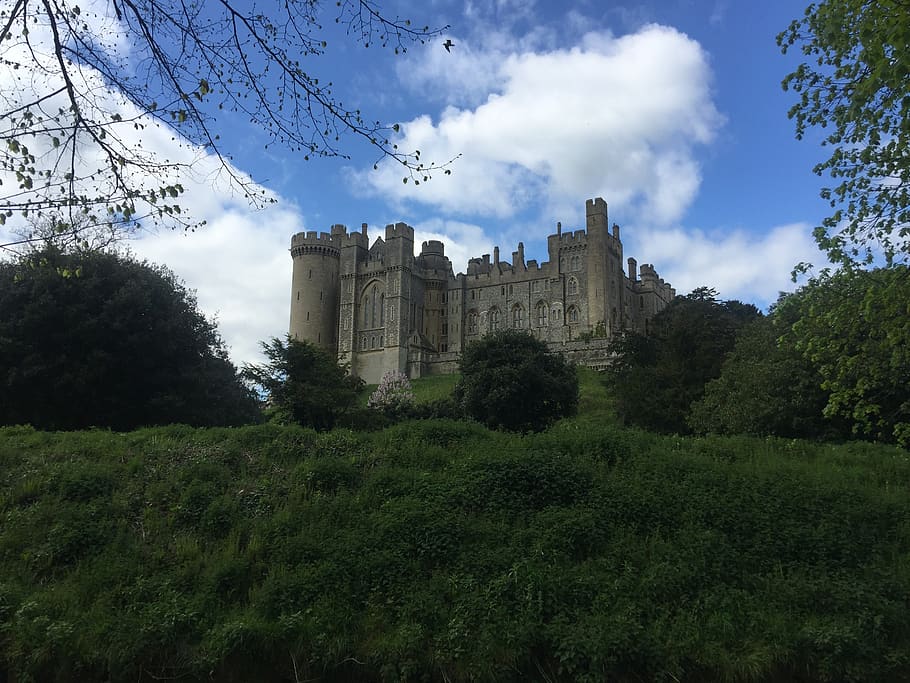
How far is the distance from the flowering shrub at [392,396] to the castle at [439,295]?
661cm

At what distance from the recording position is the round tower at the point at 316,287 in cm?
6794

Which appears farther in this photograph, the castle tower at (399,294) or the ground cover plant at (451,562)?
the castle tower at (399,294)

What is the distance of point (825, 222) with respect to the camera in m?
9.88

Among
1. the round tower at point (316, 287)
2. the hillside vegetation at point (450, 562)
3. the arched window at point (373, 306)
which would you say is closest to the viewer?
the hillside vegetation at point (450, 562)

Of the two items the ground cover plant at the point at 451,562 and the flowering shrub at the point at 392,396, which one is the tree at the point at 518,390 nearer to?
the flowering shrub at the point at 392,396

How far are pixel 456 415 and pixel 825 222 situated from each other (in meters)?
19.2

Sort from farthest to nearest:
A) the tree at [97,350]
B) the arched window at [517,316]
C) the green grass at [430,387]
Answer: the arched window at [517,316], the green grass at [430,387], the tree at [97,350]

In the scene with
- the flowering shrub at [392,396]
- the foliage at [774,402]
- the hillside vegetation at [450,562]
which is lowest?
the hillside vegetation at [450,562]

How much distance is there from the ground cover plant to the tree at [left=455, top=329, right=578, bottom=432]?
1247cm

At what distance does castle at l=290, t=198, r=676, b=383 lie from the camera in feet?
201

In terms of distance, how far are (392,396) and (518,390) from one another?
12689mm

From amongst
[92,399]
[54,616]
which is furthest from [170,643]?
[92,399]

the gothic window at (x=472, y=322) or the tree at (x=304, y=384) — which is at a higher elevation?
the gothic window at (x=472, y=322)

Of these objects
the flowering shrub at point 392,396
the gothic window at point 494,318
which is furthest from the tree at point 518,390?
the gothic window at point 494,318
